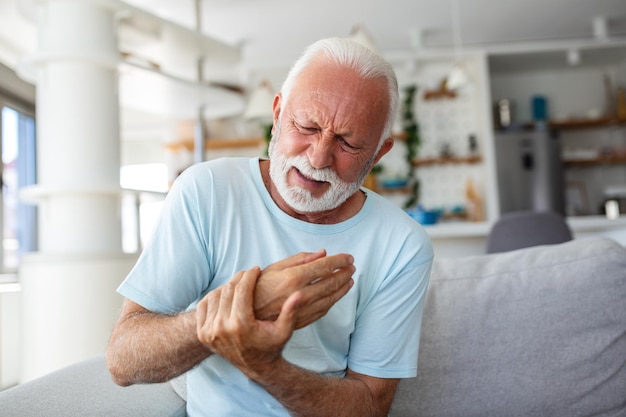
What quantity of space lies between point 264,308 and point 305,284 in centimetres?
7

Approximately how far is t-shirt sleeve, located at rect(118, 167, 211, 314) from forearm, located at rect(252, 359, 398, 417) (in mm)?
248

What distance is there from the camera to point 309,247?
1232 mm

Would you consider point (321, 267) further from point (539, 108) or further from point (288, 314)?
point (539, 108)

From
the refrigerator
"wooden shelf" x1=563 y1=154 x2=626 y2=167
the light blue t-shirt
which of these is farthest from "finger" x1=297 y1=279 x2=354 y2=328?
"wooden shelf" x1=563 y1=154 x2=626 y2=167

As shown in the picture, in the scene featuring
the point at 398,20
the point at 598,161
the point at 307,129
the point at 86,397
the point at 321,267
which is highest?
the point at 398,20

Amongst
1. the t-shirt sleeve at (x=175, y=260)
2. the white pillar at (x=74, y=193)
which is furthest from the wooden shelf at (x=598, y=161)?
the t-shirt sleeve at (x=175, y=260)

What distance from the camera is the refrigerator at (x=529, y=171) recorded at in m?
6.64

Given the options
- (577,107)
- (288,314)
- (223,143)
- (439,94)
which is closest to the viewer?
(288,314)

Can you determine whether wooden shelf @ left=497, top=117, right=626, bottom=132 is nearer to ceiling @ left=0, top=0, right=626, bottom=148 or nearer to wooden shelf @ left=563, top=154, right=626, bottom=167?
wooden shelf @ left=563, top=154, right=626, bottom=167

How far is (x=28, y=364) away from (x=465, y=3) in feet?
15.0

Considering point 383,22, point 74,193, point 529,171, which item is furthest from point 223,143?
point 74,193

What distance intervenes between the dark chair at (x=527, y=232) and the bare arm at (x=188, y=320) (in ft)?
7.65

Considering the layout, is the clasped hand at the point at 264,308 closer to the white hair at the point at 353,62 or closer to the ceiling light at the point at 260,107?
the white hair at the point at 353,62

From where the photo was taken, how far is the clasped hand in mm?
882
